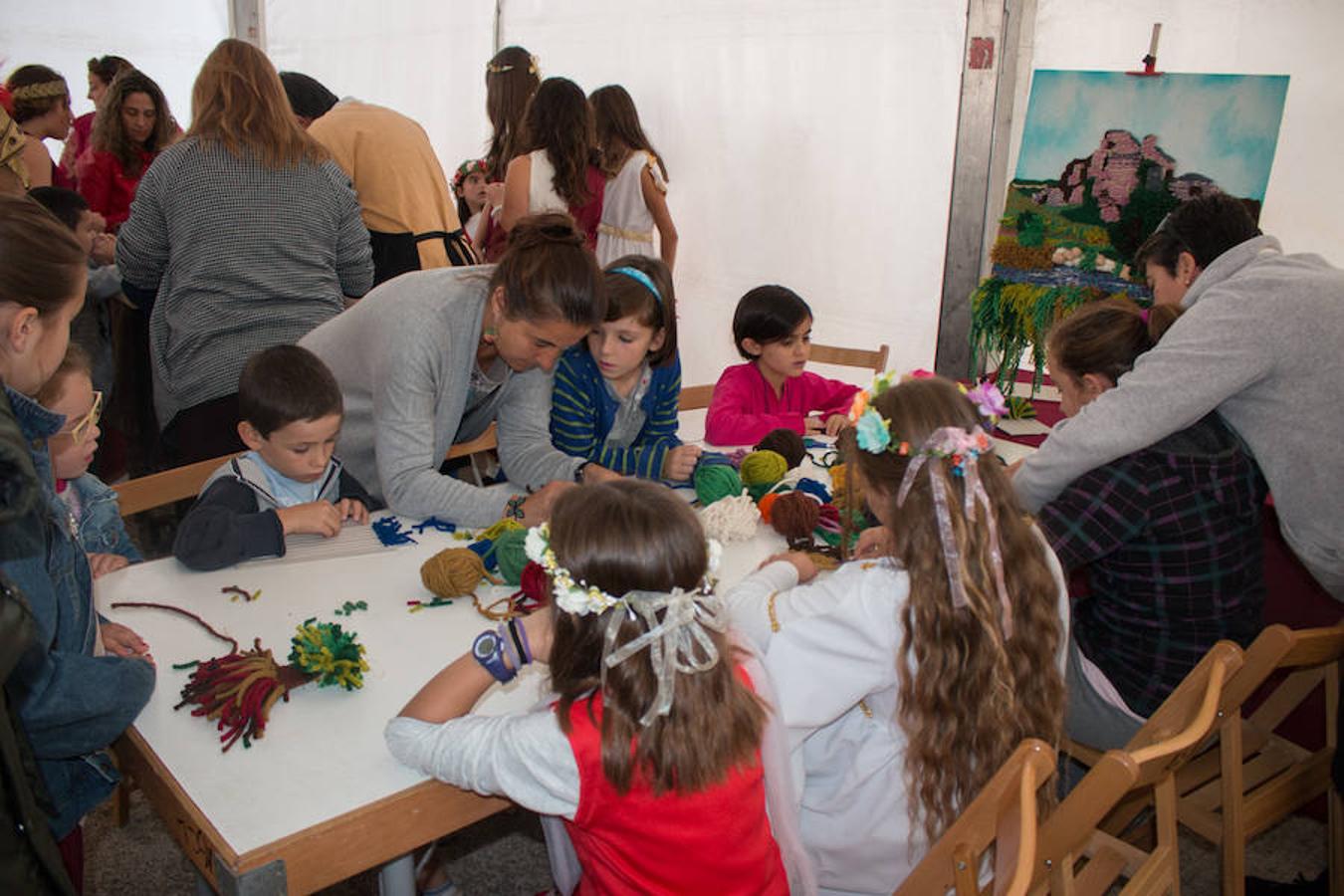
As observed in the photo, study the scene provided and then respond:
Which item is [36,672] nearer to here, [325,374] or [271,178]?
[325,374]

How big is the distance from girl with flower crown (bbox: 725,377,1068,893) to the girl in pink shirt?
4.38 ft

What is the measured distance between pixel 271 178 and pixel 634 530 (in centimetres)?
202

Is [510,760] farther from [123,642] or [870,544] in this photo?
[870,544]

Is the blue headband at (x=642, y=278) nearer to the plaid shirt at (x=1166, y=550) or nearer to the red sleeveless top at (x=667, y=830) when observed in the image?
the plaid shirt at (x=1166, y=550)

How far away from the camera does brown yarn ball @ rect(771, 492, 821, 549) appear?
7.05 feet

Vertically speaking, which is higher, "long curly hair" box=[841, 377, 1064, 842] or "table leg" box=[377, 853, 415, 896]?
"long curly hair" box=[841, 377, 1064, 842]

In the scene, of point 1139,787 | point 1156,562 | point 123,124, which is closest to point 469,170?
point 123,124

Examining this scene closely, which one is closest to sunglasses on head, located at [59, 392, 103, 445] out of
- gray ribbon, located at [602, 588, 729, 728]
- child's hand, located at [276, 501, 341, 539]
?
child's hand, located at [276, 501, 341, 539]

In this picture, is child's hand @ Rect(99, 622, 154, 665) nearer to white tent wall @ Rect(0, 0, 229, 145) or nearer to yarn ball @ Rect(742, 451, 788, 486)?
yarn ball @ Rect(742, 451, 788, 486)

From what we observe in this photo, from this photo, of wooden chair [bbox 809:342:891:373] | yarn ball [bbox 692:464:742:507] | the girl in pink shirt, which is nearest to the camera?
yarn ball [bbox 692:464:742:507]

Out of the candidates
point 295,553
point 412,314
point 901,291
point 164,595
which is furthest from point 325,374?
point 901,291

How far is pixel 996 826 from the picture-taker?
128cm

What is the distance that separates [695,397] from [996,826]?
2.18 m

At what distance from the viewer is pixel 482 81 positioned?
5473mm
